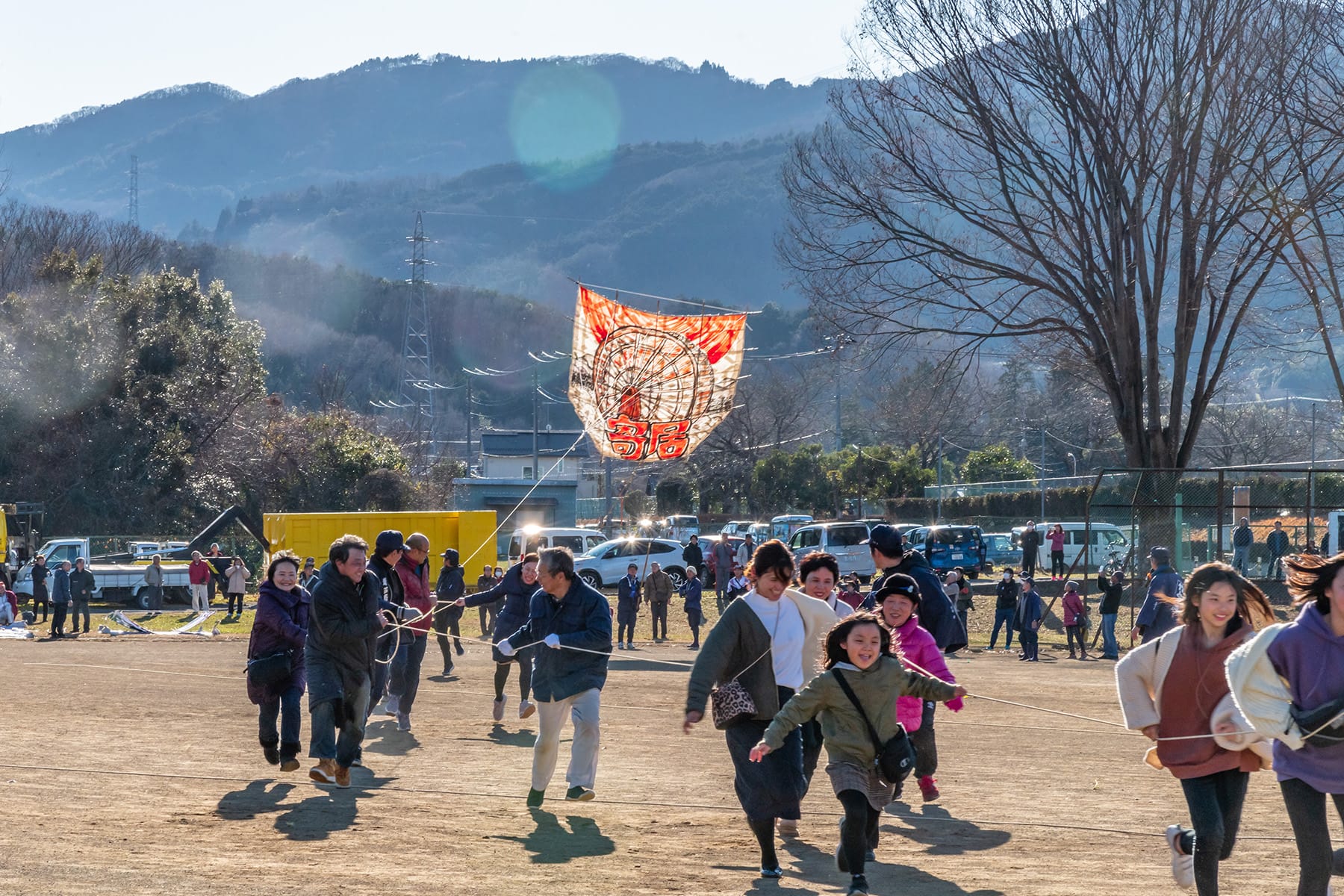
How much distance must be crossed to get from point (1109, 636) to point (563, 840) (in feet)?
55.9

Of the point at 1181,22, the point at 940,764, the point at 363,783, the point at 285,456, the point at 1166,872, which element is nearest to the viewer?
the point at 1166,872

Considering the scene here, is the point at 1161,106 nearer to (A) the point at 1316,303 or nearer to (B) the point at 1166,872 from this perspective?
(A) the point at 1316,303

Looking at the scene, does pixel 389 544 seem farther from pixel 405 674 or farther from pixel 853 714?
pixel 853 714

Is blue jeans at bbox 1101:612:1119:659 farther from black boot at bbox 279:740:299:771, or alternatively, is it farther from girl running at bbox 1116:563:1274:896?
girl running at bbox 1116:563:1274:896

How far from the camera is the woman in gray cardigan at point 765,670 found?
677 cm

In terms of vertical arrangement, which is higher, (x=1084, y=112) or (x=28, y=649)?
(x=1084, y=112)

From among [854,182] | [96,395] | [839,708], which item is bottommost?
[839,708]

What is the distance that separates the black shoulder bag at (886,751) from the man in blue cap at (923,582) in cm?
212

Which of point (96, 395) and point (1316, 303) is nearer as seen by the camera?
point (1316, 303)

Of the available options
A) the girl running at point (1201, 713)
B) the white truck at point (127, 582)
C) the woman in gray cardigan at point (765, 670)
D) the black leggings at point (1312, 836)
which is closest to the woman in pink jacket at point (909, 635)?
the woman in gray cardigan at point (765, 670)

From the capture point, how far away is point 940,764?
10.7 metres

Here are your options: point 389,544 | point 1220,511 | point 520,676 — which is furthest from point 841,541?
point 389,544

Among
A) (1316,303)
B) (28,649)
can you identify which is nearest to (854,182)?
(1316,303)

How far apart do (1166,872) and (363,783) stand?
207 inches
